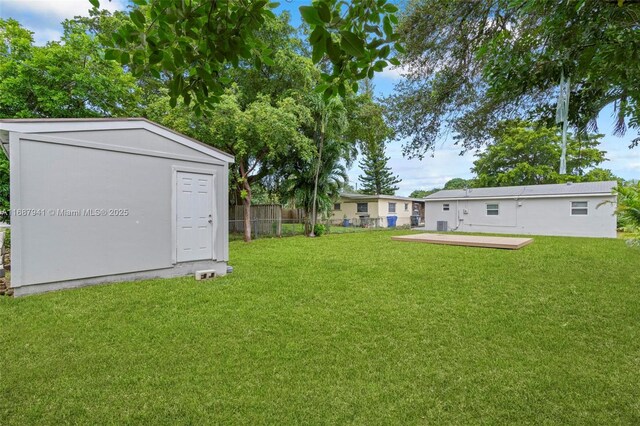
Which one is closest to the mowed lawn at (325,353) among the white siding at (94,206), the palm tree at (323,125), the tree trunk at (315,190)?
the white siding at (94,206)

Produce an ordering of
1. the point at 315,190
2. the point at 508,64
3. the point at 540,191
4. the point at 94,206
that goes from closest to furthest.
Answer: the point at 508,64
the point at 94,206
the point at 315,190
the point at 540,191

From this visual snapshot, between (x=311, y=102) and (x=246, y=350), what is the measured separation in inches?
451

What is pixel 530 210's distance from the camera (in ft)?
51.9

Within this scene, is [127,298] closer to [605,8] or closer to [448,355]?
[448,355]

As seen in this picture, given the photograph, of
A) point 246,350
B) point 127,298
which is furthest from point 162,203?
point 246,350

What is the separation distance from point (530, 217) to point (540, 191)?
1.39 meters

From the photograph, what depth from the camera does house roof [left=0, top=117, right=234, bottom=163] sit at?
4449 millimetres

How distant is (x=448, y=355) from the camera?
2.94m

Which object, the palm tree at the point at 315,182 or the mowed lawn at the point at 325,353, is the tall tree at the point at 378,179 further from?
the mowed lawn at the point at 325,353

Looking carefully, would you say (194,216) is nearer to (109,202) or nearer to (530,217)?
(109,202)

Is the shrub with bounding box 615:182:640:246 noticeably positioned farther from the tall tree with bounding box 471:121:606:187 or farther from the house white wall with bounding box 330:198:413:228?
the tall tree with bounding box 471:121:606:187

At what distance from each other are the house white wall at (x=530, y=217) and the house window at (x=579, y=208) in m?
0.11

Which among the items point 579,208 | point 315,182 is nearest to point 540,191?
point 579,208

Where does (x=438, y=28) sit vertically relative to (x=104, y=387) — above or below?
above
